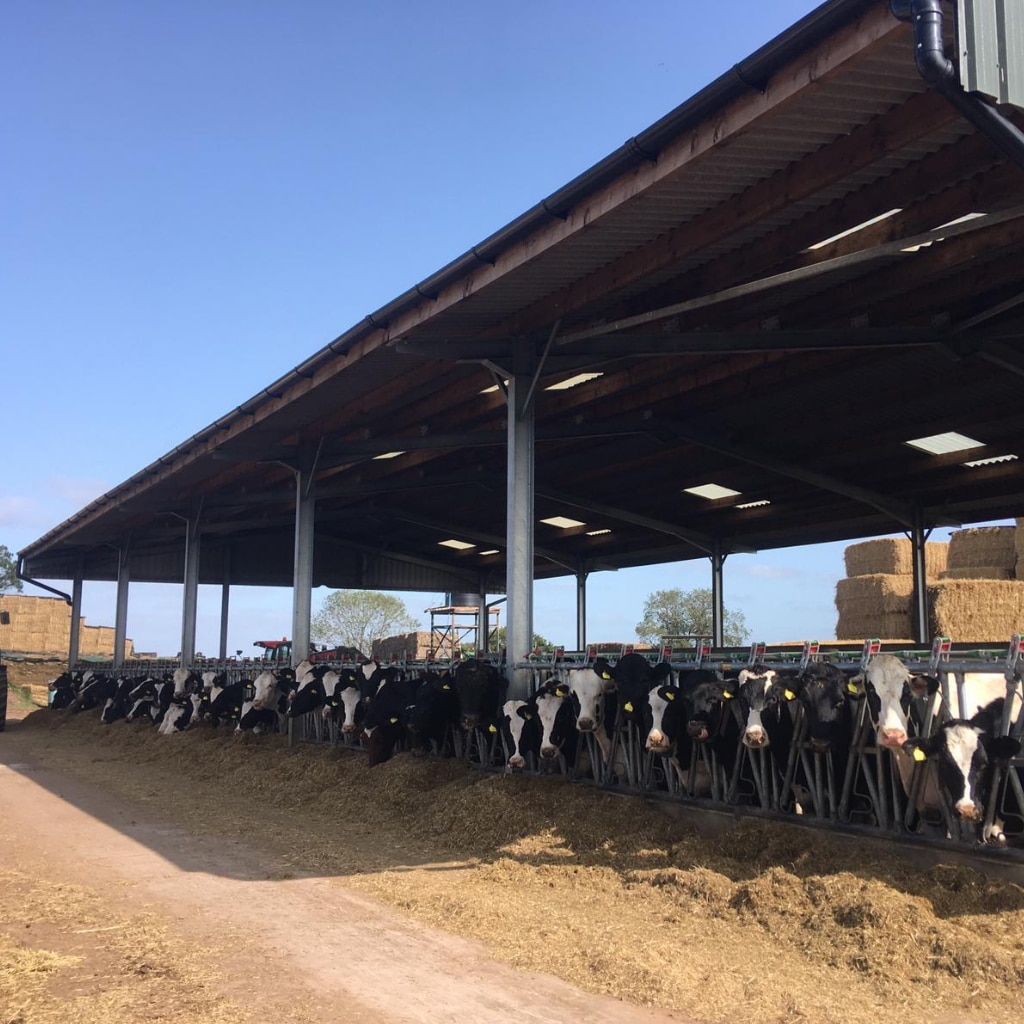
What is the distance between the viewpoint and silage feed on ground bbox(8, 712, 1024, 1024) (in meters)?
5.49

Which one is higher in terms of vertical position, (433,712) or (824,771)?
(433,712)

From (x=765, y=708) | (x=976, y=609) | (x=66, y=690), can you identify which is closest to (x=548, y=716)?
(x=765, y=708)

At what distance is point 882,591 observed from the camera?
86.0ft

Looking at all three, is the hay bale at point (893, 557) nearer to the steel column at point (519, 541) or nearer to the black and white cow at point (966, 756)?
the steel column at point (519, 541)

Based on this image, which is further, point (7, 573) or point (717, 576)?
point (7, 573)

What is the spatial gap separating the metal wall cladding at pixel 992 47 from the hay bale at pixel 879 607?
21.3 meters

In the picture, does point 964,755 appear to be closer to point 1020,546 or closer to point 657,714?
point 657,714

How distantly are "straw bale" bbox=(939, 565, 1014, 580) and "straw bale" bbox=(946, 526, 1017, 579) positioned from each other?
0.07 m

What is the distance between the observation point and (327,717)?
1608cm

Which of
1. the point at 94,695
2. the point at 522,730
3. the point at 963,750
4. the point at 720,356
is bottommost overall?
the point at 94,695

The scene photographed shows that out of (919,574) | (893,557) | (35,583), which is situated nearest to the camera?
(919,574)

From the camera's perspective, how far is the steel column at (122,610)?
97.7 ft

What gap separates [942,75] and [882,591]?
22.1 meters

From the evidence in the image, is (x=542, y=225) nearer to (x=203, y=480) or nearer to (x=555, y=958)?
(x=555, y=958)
